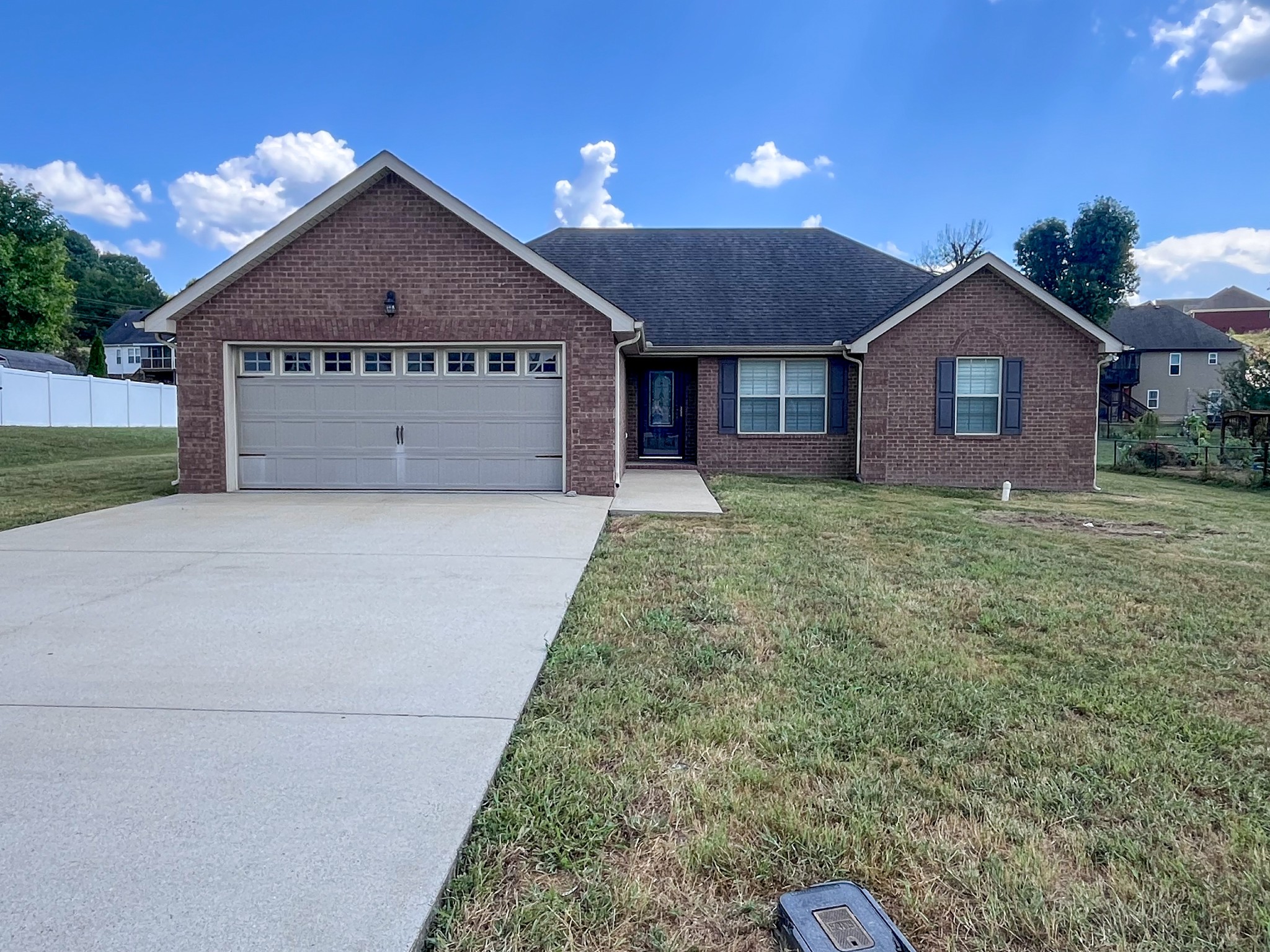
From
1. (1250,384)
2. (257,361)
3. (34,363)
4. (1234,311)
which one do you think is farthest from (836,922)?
(1234,311)

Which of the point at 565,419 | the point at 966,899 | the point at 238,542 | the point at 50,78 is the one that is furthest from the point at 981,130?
the point at 50,78

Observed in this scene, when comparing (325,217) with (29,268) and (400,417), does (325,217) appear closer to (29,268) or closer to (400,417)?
(400,417)

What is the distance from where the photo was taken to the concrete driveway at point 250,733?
2020 millimetres

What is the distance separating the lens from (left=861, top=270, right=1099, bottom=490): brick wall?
1357 centimetres

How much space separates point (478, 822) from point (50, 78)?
2693 centimetres

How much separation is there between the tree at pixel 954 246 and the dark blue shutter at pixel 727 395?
84.8 ft

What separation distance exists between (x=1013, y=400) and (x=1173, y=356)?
116 feet

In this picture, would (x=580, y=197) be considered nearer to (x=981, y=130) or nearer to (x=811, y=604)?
(x=981, y=130)

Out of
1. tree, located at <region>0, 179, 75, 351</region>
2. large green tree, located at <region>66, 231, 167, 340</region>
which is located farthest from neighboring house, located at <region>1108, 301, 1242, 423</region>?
large green tree, located at <region>66, 231, 167, 340</region>

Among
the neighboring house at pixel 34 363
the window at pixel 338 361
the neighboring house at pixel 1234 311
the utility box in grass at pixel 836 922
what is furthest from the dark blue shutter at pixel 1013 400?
the neighboring house at pixel 1234 311

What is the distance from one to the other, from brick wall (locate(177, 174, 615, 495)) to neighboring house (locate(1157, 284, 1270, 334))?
221 ft

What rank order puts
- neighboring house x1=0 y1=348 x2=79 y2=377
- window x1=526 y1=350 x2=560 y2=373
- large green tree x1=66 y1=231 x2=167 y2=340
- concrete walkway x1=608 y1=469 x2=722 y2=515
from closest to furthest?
concrete walkway x1=608 y1=469 x2=722 y2=515, window x1=526 y1=350 x2=560 y2=373, neighboring house x1=0 y1=348 x2=79 y2=377, large green tree x1=66 y1=231 x2=167 y2=340

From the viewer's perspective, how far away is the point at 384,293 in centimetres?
1077

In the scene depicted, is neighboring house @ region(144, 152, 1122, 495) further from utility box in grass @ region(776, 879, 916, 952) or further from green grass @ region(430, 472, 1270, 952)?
utility box in grass @ region(776, 879, 916, 952)
